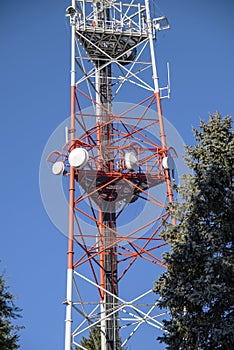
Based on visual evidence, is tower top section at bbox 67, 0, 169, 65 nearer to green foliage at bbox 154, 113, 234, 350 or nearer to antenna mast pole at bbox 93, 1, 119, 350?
antenna mast pole at bbox 93, 1, 119, 350

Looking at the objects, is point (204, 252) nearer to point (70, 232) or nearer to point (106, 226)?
point (70, 232)

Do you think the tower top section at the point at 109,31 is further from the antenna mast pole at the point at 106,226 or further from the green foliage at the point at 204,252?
the green foliage at the point at 204,252

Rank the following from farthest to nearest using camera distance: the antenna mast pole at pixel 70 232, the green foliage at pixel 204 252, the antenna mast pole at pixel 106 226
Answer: the antenna mast pole at pixel 106 226 < the antenna mast pole at pixel 70 232 < the green foliage at pixel 204 252

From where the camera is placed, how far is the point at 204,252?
15.8m

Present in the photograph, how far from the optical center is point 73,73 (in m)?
26.3

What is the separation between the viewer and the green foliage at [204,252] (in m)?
15.3

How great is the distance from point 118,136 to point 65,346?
27.7 feet

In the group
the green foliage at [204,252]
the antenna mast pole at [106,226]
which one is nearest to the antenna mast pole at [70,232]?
the antenna mast pole at [106,226]

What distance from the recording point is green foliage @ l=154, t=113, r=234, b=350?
15.3m

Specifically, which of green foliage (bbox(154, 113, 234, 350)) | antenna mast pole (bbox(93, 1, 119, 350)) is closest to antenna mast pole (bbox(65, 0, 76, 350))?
antenna mast pole (bbox(93, 1, 119, 350))

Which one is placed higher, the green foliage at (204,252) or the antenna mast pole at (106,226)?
the antenna mast pole at (106,226)

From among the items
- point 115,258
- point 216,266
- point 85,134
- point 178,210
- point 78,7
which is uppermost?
point 78,7

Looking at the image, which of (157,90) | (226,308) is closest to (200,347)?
(226,308)

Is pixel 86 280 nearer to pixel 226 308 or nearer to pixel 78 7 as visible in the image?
pixel 226 308
